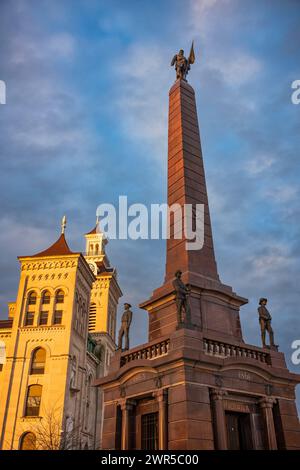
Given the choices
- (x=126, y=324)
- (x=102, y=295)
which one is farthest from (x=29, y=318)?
(x=126, y=324)

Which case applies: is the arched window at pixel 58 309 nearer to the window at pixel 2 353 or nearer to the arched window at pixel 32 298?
the arched window at pixel 32 298

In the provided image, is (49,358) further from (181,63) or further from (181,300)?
(181,300)

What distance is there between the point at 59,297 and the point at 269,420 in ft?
105

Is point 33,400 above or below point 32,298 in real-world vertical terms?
below

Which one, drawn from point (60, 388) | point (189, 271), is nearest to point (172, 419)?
point (189, 271)

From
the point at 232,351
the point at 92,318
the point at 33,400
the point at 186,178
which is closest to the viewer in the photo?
the point at 232,351

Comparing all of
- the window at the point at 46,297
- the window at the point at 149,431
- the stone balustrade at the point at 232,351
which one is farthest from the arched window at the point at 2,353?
the stone balustrade at the point at 232,351

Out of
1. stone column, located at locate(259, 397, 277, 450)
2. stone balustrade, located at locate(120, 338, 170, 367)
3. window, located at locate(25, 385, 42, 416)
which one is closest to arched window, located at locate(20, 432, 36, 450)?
window, located at locate(25, 385, 42, 416)

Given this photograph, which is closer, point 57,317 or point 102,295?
point 57,317

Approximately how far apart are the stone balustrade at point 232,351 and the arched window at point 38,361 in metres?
28.2

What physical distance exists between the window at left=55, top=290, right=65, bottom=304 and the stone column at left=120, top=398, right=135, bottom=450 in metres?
29.1

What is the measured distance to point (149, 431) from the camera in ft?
46.5
